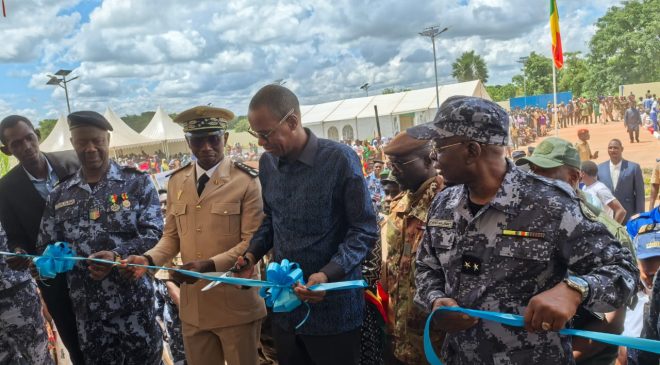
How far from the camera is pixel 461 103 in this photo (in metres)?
1.96

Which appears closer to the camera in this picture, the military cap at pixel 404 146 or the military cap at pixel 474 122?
the military cap at pixel 474 122

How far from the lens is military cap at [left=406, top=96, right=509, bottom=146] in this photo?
189cm

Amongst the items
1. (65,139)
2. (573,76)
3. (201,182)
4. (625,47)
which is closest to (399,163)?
(201,182)

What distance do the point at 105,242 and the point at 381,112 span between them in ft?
128

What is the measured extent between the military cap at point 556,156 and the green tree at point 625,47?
4469 cm

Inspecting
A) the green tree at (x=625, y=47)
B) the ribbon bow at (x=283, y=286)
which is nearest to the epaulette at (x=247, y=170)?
the ribbon bow at (x=283, y=286)

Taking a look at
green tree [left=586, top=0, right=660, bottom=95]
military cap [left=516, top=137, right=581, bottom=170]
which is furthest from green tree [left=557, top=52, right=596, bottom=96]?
military cap [left=516, top=137, right=581, bottom=170]

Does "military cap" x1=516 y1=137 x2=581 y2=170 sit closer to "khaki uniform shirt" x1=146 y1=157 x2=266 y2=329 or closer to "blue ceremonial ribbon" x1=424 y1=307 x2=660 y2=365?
"blue ceremonial ribbon" x1=424 y1=307 x2=660 y2=365

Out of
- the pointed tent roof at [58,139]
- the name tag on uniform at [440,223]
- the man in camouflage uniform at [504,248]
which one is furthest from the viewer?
the pointed tent roof at [58,139]

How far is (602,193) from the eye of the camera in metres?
6.31

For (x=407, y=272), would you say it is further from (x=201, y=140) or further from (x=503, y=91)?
(x=503, y=91)

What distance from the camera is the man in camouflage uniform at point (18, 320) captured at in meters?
3.85

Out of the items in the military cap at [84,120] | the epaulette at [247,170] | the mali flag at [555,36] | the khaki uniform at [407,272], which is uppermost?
the mali flag at [555,36]

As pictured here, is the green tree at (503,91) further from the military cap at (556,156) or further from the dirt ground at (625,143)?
the military cap at (556,156)
